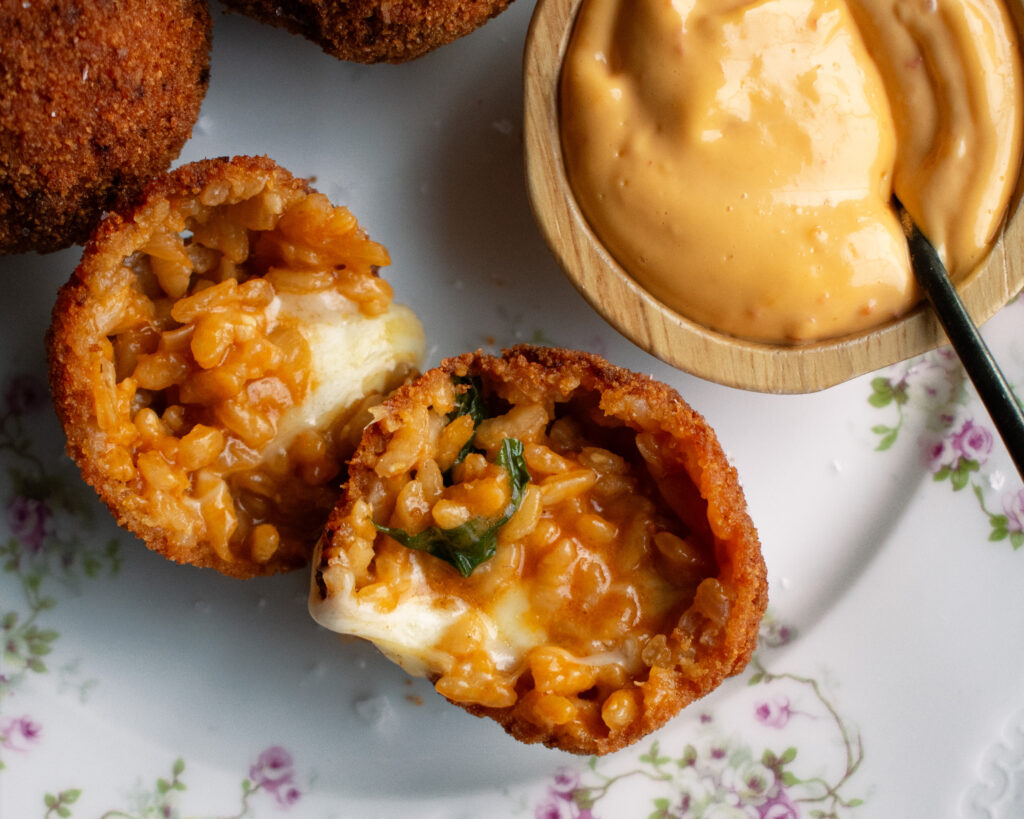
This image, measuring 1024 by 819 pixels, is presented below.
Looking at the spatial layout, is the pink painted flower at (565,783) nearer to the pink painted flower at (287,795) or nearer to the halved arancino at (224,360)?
the pink painted flower at (287,795)

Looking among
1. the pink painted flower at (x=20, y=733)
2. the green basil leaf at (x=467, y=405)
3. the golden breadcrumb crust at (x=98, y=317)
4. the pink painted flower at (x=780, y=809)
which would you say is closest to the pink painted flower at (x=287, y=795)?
the pink painted flower at (x=20, y=733)

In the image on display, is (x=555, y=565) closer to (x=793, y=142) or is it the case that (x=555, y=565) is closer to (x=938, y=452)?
(x=793, y=142)

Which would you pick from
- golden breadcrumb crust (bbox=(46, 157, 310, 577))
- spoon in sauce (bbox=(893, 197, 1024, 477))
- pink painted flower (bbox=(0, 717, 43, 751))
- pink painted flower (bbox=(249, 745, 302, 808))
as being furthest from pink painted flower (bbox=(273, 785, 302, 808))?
spoon in sauce (bbox=(893, 197, 1024, 477))

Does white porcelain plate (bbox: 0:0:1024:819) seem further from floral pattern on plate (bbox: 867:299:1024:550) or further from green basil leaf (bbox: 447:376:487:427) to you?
green basil leaf (bbox: 447:376:487:427)

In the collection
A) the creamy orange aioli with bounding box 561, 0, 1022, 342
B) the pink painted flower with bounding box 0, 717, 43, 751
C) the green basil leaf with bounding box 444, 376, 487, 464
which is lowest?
the pink painted flower with bounding box 0, 717, 43, 751

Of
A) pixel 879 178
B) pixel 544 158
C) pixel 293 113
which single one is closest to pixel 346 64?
pixel 293 113

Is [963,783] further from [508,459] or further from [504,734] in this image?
[508,459]
